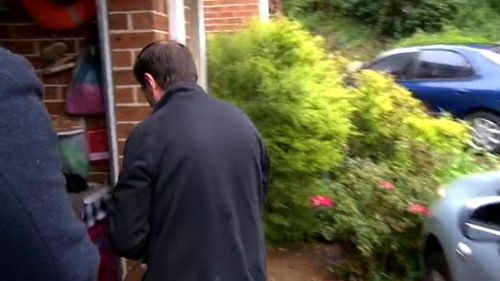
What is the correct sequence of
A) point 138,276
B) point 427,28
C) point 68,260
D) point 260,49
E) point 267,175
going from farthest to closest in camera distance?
point 427,28 < point 260,49 < point 138,276 < point 267,175 < point 68,260

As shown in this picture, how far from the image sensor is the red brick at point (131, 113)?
166 inches

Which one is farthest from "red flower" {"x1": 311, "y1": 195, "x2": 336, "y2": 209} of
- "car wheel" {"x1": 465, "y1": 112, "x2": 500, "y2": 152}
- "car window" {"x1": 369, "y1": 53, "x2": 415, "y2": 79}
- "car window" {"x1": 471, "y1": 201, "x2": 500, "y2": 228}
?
"car window" {"x1": 369, "y1": 53, "x2": 415, "y2": 79}

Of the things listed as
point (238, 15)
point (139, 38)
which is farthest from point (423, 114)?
point (139, 38)

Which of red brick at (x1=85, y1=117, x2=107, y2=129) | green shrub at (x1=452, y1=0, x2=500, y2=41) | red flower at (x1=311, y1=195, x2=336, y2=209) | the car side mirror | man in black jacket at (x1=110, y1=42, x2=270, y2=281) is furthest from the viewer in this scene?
green shrub at (x1=452, y1=0, x2=500, y2=41)

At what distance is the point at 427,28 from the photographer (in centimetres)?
2369

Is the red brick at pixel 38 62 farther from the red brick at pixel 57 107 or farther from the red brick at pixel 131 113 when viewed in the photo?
the red brick at pixel 131 113

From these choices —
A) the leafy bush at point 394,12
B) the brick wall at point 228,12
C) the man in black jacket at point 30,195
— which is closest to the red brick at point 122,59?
the man in black jacket at point 30,195

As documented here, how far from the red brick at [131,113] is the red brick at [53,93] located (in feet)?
1.10

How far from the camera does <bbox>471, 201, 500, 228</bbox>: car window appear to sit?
10.5ft

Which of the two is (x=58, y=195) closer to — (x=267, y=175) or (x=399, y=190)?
(x=267, y=175)

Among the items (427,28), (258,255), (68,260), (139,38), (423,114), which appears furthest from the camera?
(427,28)

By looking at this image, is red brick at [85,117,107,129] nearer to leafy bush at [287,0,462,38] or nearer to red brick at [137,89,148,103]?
red brick at [137,89,148,103]

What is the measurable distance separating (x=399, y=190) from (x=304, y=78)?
3.23ft

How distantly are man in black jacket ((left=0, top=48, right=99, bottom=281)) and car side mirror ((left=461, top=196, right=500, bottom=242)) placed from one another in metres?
1.88
